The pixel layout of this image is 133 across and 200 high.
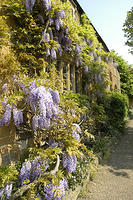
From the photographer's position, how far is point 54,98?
3.13 metres

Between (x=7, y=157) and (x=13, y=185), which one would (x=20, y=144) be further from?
(x=13, y=185)

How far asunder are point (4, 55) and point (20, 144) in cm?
208

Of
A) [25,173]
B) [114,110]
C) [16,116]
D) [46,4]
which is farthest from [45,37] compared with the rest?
[114,110]

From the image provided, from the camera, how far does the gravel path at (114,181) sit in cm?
296

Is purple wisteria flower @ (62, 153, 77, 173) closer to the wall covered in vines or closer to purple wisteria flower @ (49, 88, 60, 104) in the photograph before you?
the wall covered in vines

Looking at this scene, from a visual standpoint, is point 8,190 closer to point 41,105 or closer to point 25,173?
point 25,173

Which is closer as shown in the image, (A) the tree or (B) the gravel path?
(B) the gravel path

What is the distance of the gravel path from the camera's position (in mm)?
2955

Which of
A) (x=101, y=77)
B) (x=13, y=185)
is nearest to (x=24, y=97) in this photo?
(x=13, y=185)

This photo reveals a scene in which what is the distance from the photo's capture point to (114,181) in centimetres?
351

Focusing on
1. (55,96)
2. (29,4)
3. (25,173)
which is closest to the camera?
(25,173)

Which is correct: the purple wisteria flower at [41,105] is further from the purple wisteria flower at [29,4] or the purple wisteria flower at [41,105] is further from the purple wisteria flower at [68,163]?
A: the purple wisteria flower at [29,4]

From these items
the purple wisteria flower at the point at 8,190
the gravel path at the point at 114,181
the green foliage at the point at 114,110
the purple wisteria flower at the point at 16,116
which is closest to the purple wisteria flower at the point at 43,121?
the purple wisteria flower at the point at 16,116

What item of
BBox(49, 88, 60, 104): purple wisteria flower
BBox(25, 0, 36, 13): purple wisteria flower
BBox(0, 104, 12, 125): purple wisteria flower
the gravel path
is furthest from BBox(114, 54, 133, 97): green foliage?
BBox(0, 104, 12, 125): purple wisteria flower
